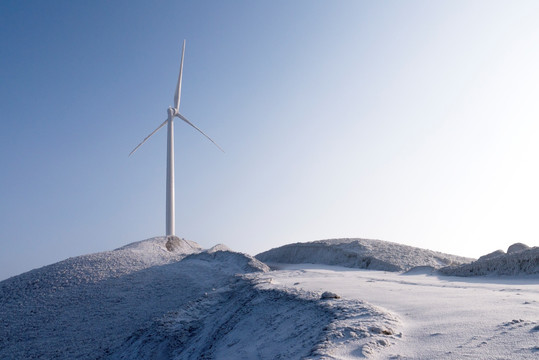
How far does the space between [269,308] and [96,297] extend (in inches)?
350

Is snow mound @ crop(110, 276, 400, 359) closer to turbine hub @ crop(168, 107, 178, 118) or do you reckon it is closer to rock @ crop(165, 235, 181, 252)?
rock @ crop(165, 235, 181, 252)

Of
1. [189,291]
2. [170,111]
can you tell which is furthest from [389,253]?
[170,111]

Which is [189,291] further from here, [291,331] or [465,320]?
[465,320]

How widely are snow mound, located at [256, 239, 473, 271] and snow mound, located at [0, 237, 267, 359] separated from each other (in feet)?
18.2

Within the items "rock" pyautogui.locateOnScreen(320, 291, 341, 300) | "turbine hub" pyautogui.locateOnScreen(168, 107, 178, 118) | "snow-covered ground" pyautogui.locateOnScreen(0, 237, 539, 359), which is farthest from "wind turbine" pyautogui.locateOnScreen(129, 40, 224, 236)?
"rock" pyautogui.locateOnScreen(320, 291, 341, 300)

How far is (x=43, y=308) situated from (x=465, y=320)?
13571 mm

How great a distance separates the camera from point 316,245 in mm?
24141

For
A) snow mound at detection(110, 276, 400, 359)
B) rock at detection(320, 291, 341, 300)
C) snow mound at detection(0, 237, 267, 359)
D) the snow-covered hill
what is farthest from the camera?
snow mound at detection(0, 237, 267, 359)

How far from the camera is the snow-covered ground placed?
5.06m

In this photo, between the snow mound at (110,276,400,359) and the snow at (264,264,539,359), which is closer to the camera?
the snow at (264,264,539,359)

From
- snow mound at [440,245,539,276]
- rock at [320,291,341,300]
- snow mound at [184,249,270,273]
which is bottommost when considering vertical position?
rock at [320,291,341,300]

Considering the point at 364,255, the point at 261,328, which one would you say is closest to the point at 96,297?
the point at 261,328

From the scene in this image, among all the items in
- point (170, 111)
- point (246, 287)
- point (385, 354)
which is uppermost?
point (170, 111)

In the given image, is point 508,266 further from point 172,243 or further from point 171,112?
point 171,112
